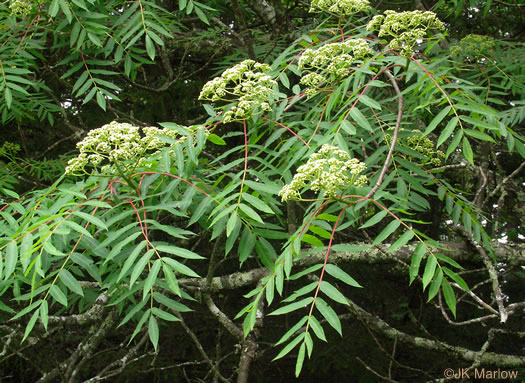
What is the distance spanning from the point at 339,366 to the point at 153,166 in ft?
12.7

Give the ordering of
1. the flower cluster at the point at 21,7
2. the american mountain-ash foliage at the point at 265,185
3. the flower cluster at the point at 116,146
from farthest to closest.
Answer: the flower cluster at the point at 21,7, the flower cluster at the point at 116,146, the american mountain-ash foliage at the point at 265,185

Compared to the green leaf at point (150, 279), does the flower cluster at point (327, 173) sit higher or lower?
higher

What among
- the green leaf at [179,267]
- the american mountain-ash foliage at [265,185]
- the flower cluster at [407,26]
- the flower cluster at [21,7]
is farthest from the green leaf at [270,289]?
the flower cluster at [21,7]

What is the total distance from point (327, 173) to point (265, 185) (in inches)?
17.3

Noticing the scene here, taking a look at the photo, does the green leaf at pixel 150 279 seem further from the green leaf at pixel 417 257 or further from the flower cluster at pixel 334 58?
the flower cluster at pixel 334 58

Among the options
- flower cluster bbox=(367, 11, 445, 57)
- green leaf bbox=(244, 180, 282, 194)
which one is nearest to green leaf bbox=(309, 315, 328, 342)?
green leaf bbox=(244, 180, 282, 194)

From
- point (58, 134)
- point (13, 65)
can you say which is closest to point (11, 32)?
point (13, 65)

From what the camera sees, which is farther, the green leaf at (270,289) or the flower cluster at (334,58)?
the flower cluster at (334,58)

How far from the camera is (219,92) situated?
236cm

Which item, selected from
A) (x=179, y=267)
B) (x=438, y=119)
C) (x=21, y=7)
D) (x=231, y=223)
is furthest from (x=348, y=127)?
(x=21, y=7)

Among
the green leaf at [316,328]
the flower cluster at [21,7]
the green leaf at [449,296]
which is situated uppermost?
the flower cluster at [21,7]

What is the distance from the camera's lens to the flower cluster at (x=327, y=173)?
1.88 meters

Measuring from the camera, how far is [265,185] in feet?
7.41

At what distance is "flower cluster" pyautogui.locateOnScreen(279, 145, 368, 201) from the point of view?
1879mm
